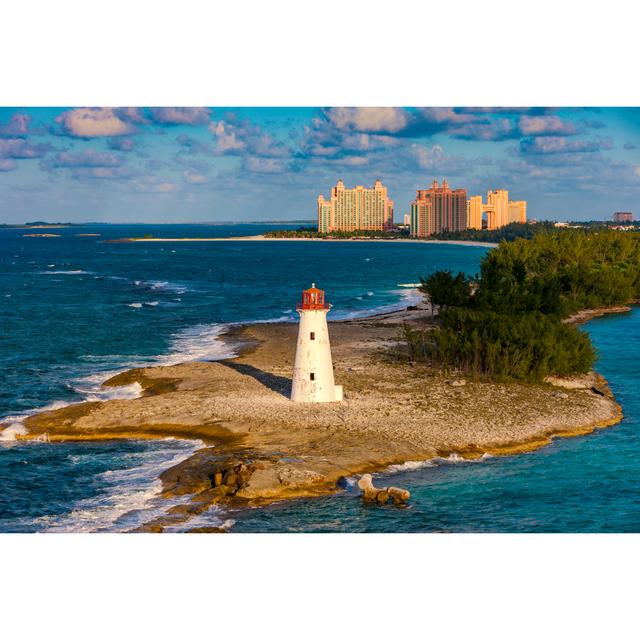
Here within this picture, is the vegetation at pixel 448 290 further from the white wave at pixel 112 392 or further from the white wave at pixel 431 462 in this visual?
the white wave at pixel 431 462

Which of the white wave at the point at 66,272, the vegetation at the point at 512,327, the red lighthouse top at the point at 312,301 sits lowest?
the white wave at the point at 66,272

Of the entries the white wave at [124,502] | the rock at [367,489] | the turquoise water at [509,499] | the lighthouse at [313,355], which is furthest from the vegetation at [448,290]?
the rock at [367,489]

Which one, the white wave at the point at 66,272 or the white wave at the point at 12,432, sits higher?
the white wave at the point at 66,272

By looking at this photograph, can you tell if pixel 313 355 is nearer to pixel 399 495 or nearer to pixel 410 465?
pixel 410 465

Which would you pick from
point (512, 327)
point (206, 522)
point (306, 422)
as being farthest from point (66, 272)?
point (206, 522)

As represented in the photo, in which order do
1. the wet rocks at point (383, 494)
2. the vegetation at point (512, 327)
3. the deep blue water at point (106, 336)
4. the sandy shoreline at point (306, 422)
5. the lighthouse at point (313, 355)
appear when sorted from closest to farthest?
the wet rocks at point (383, 494), the deep blue water at point (106, 336), the sandy shoreline at point (306, 422), the lighthouse at point (313, 355), the vegetation at point (512, 327)

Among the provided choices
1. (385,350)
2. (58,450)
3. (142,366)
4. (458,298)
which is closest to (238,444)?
(58,450)

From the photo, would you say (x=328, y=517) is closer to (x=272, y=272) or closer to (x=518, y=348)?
(x=518, y=348)

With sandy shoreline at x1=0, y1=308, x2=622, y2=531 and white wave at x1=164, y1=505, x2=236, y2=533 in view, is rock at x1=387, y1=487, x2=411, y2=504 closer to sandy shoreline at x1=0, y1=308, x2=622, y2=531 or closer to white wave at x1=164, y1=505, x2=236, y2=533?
sandy shoreline at x1=0, y1=308, x2=622, y2=531

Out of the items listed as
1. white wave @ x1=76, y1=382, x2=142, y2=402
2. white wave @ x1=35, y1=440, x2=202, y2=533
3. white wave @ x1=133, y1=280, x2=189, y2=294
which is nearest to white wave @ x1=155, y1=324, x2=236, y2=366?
white wave @ x1=76, y1=382, x2=142, y2=402
